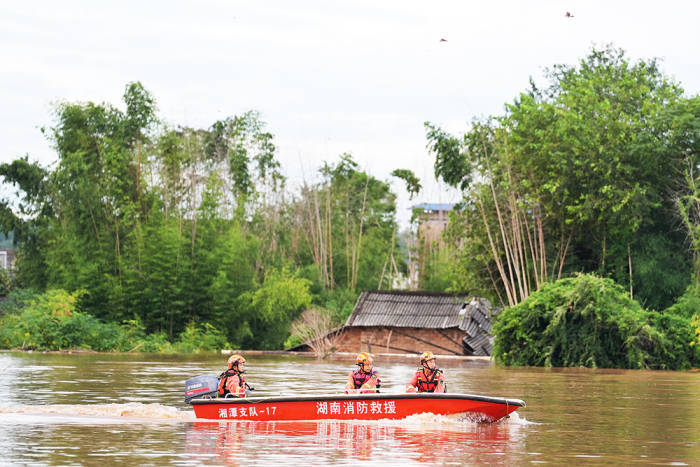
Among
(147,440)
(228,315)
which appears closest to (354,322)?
(228,315)

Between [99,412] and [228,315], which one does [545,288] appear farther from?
[99,412]

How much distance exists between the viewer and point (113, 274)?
4759 cm

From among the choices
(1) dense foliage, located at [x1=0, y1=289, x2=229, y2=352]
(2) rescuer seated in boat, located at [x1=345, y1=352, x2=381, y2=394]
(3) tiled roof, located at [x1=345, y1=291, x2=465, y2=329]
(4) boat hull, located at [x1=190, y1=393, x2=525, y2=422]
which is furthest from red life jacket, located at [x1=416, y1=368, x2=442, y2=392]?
(1) dense foliage, located at [x1=0, y1=289, x2=229, y2=352]

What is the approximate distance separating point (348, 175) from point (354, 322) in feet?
75.1

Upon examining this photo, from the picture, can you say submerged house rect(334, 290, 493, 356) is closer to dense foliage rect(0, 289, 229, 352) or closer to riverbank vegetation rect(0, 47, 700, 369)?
riverbank vegetation rect(0, 47, 700, 369)

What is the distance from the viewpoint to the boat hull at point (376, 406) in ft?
52.0

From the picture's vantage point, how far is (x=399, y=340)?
4406cm

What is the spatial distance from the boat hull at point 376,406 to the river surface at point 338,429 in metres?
0.14

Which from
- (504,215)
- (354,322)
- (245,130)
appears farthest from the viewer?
(245,130)

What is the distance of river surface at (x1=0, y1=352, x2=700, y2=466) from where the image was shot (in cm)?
1259

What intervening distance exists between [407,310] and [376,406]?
28490 mm

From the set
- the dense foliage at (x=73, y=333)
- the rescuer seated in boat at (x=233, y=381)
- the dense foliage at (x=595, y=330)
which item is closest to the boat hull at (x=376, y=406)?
the rescuer seated in boat at (x=233, y=381)

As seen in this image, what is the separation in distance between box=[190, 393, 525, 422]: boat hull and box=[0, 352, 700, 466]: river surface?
0.14 metres

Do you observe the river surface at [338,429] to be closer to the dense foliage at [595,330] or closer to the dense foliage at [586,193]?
the dense foliage at [595,330]
